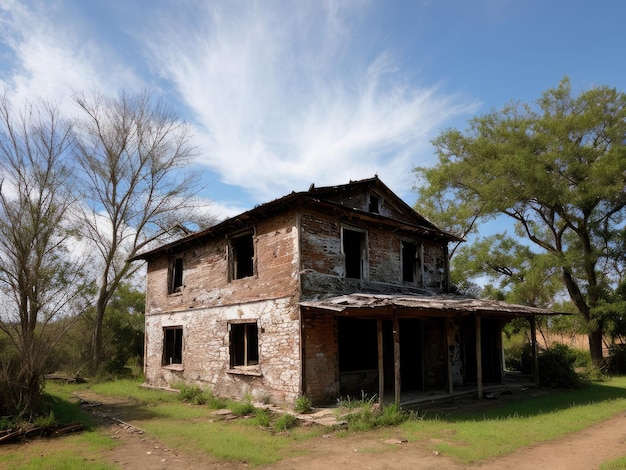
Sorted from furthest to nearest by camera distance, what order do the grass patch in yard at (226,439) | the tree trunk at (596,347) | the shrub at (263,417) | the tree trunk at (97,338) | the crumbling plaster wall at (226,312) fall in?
the tree trunk at (97,338), the tree trunk at (596,347), the crumbling plaster wall at (226,312), the shrub at (263,417), the grass patch in yard at (226,439)

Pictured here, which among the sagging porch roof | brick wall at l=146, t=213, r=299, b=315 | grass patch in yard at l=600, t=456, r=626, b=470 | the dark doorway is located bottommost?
grass patch in yard at l=600, t=456, r=626, b=470

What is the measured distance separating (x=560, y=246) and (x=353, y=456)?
19.1 m

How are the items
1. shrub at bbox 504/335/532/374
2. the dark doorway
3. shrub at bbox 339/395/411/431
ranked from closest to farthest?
shrub at bbox 339/395/411/431
the dark doorway
shrub at bbox 504/335/532/374

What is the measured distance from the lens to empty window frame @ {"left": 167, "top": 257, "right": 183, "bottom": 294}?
17.4 metres

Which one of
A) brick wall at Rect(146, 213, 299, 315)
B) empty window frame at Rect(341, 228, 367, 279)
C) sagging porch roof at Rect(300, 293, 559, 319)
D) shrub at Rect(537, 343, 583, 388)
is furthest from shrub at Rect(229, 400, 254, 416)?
shrub at Rect(537, 343, 583, 388)

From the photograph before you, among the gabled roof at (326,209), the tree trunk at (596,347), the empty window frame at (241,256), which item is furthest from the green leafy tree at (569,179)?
the empty window frame at (241,256)

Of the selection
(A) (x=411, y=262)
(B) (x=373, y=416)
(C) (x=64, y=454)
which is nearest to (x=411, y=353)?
(A) (x=411, y=262)

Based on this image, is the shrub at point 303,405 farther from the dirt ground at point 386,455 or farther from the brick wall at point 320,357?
the dirt ground at point 386,455

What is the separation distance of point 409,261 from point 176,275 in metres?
9.04

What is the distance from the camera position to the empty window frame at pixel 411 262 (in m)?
15.3

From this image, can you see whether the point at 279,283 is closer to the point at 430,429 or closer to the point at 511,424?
the point at 430,429

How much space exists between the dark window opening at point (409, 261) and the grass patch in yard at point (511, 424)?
194 inches

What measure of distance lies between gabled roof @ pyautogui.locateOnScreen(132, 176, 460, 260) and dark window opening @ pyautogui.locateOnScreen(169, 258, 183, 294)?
2.08 feet

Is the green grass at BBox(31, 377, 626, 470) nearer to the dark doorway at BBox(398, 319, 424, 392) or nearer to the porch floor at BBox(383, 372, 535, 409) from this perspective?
the porch floor at BBox(383, 372, 535, 409)
